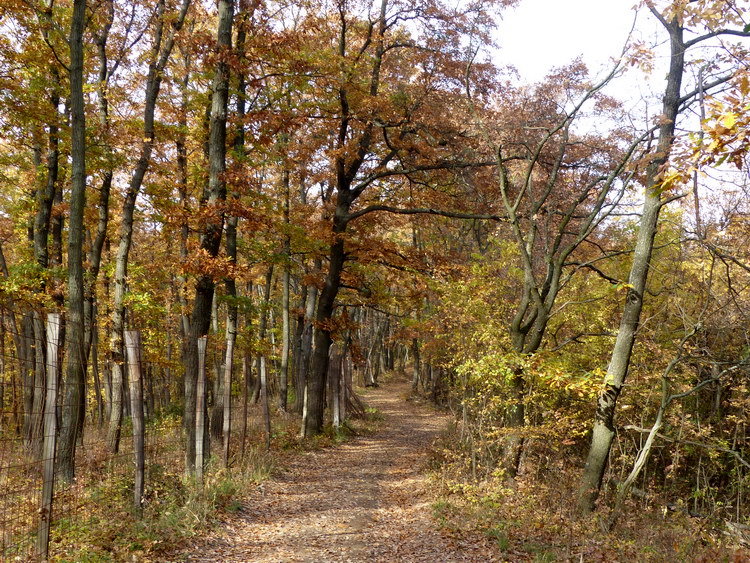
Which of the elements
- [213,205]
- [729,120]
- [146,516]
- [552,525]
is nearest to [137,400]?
[146,516]

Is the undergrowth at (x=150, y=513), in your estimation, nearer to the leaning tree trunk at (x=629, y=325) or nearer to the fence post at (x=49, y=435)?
the fence post at (x=49, y=435)

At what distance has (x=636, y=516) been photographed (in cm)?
820

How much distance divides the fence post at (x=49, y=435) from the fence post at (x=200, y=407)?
3.40m

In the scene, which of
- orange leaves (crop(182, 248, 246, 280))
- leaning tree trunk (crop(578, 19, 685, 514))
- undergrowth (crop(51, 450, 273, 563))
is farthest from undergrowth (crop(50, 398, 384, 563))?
leaning tree trunk (crop(578, 19, 685, 514))

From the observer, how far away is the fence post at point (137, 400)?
6.51m

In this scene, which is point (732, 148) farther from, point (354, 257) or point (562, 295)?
point (354, 257)

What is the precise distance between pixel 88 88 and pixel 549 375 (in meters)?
10.9

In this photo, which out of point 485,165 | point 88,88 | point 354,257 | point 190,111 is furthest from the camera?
point 354,257

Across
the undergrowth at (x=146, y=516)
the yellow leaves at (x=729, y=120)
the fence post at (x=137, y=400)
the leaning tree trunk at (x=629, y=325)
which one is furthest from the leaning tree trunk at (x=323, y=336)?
the yellow leaves at (x=729, y=120)

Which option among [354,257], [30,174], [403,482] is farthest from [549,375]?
[30,174]

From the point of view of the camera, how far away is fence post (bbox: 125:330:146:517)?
6512mm

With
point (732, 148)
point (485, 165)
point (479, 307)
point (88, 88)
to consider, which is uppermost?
point (88, 88)

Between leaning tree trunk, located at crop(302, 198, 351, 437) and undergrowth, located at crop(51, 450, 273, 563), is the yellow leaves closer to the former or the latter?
undergrowth, located at crop(51, 450, 273, 563)

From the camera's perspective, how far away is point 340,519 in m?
8.16
